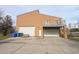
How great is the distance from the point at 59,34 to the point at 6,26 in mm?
14481

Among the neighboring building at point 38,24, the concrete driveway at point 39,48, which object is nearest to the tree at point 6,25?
the neighboring building at point 38,24

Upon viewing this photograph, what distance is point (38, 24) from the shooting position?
145ft

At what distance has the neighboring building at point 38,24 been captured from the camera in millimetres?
43344

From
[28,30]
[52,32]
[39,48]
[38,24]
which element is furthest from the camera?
[38,24]

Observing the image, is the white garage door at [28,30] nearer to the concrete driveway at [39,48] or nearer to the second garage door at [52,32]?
the second garage door at [52,32]

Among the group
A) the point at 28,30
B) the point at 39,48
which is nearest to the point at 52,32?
the point at 28,30

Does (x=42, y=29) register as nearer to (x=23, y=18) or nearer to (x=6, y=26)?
(x=23, y=18)

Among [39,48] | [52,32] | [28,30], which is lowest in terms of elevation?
[39,48]

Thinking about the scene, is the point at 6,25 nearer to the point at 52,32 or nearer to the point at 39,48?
the point at 52,32

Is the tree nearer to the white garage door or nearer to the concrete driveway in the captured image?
the white garage door

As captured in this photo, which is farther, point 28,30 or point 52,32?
point 28,30
